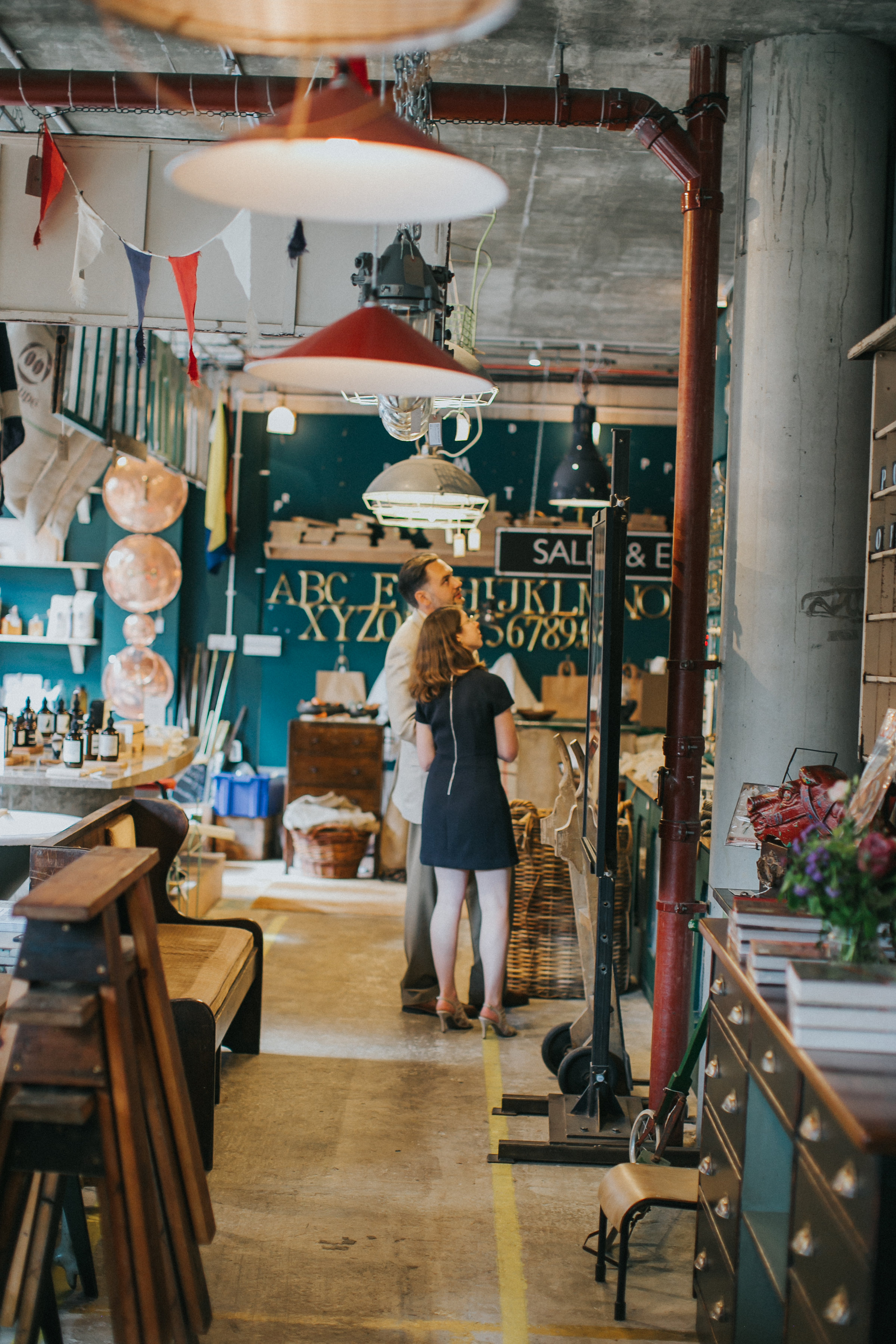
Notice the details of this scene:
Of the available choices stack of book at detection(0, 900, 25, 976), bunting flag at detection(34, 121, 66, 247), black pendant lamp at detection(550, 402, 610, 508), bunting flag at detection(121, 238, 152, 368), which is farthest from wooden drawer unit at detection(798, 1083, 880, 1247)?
black pendant lamp at detection(550, 402, 610, 508)

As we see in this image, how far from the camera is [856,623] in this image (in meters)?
3.77

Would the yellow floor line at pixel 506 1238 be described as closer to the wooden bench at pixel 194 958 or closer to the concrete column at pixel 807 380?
the wooden bench at pixel 194 958

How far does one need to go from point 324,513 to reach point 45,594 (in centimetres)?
240

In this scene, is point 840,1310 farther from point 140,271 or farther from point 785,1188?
point 140,271

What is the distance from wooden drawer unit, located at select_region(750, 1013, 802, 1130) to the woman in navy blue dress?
8.09 feet

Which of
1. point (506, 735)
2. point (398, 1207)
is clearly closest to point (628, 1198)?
point (398, 1207)

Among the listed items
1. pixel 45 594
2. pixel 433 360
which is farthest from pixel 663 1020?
pixel 45 594

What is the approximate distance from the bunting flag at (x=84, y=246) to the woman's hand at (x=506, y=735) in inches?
98.5

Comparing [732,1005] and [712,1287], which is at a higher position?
[732,1005]

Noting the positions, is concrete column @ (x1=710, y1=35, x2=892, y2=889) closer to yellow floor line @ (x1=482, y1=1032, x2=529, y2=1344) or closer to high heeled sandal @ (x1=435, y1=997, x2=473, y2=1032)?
yellow floor line @ (x1=482, y1=1032, x2=529, y2=1344)

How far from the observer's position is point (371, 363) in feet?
6.50

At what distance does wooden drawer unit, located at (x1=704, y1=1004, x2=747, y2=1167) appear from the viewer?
226 centimetres

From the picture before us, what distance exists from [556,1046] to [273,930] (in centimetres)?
270

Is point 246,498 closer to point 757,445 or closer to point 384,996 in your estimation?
point 384,996
